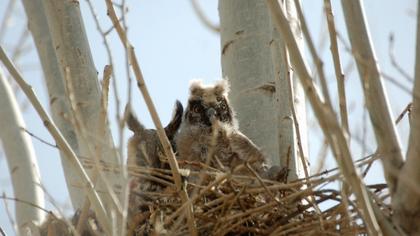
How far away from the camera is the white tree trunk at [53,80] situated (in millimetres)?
4559

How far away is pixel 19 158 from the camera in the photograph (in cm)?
494

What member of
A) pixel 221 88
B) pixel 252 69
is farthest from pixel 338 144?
pixel 221 88

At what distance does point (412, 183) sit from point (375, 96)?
395 millimetres

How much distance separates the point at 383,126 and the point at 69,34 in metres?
2.07

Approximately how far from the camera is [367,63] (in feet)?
10.3

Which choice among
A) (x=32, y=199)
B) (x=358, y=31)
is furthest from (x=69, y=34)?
(x=358, y=31)

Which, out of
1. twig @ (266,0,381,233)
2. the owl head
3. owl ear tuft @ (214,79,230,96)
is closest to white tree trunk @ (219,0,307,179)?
owl ear tuft @ (214,79,230,96)

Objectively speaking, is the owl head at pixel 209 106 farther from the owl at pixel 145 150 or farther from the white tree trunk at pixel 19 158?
the white tree trunk at pixel 19 158

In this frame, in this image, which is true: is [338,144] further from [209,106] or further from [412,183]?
[209,106]

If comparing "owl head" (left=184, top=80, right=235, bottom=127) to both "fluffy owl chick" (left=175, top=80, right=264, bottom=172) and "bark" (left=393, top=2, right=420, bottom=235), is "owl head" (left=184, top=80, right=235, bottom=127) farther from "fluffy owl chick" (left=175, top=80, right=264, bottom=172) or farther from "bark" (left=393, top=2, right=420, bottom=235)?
"bark" (left=393, top=2, right=420, bottom=235)

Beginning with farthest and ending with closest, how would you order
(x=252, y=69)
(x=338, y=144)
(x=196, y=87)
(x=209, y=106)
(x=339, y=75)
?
(x=196, y=87) < (x=209, y=106) < (x=252, y=69) < (x=339, y=75) < (x=338, y=144)

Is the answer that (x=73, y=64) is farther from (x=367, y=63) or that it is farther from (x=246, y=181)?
(x=367, y=63)

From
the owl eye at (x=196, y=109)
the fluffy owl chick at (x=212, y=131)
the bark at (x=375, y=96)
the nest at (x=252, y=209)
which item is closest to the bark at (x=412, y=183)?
the bark at (x=375, y=96)

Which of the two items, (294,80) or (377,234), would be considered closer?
(377,234)
